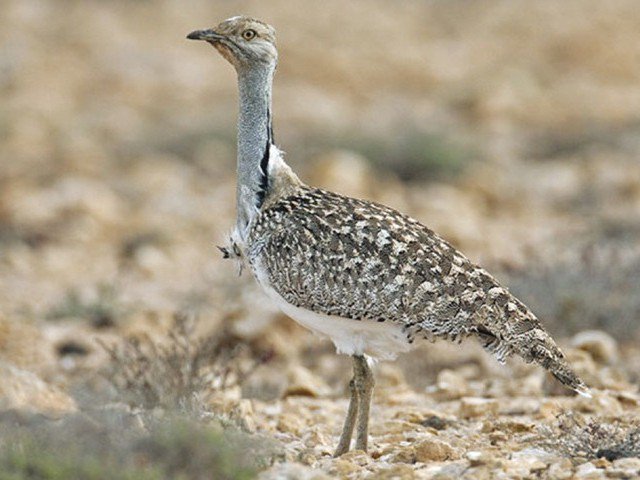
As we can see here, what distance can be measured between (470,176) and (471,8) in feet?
31.0

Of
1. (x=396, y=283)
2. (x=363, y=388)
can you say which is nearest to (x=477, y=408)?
(x=363, y=388)

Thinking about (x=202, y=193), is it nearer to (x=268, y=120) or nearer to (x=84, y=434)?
(x=268, y=120)

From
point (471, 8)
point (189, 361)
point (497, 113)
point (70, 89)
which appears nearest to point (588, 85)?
point (497, 113)

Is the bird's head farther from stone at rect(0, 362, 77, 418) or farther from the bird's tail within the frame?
stone at rect(0, 362, 77, 418)

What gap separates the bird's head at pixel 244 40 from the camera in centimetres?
574

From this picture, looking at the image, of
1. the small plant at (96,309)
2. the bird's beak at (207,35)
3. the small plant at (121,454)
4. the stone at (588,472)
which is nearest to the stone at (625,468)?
the stone at (588,472)

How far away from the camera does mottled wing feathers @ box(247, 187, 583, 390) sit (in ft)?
16.8

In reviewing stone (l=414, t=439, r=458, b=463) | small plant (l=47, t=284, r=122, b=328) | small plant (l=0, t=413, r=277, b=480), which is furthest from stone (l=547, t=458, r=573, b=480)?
small plant (l=47, t=284, r=122, b=328)

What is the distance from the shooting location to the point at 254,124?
19.2ft

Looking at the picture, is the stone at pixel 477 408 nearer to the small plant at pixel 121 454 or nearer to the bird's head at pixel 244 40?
the bird's head at pixel 244 40

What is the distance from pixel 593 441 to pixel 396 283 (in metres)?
0.95

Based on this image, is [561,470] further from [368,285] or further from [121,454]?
[121,454]

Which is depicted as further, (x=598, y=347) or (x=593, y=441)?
(x=598, y=347)

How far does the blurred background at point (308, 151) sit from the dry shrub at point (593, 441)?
2.34m
